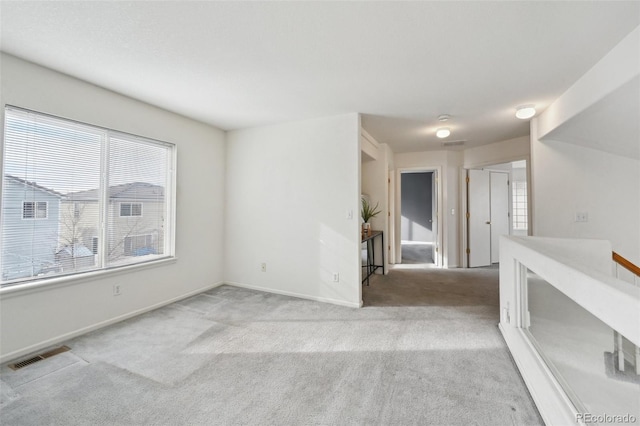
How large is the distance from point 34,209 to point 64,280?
0.68 metres

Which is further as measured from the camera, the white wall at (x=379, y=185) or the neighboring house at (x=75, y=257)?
the white wall at (x=379, y=185)

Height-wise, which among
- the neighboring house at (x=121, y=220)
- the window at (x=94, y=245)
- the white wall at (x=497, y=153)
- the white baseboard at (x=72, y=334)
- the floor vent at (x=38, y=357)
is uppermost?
the white wall at (x=497, y=153)

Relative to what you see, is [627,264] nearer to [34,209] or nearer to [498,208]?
[498,208]

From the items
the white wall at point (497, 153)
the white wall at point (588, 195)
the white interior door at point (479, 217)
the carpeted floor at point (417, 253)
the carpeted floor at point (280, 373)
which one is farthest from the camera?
the carpeted floor at point (417, 253)

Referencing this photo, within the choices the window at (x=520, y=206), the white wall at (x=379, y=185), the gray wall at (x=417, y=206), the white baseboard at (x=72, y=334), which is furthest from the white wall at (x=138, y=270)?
the window at (x=520, y=206)

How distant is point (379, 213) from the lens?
15.9ft

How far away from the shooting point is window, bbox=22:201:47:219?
7.34 ft

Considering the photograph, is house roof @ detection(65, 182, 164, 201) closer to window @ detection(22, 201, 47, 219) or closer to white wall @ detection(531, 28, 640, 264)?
window @ detection(22, 201, 47, 219)

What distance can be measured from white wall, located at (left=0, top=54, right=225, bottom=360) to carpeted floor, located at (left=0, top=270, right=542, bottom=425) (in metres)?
0.23

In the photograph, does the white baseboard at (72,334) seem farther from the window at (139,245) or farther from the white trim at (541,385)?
the white trim at (541,385)

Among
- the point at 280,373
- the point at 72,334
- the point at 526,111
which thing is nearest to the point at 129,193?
the point at 72,334

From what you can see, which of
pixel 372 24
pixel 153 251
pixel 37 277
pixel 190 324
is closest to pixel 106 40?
pixel 372 24

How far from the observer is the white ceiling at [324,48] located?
162 cm

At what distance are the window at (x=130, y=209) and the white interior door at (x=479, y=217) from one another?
18.6ft
